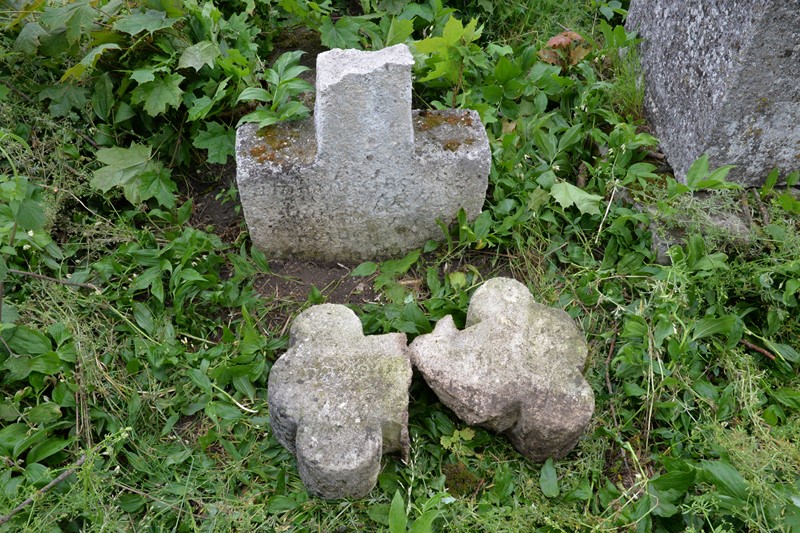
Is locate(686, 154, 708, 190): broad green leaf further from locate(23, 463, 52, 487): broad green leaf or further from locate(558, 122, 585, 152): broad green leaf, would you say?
locate(23, 463, 52, 487): broad green leaf

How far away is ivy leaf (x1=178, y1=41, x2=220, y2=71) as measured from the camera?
301 centimetres

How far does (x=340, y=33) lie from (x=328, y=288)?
4.16ft

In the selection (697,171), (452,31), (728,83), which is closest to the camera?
(728,83)

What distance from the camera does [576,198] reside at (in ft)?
9.91

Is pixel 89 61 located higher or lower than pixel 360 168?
higher

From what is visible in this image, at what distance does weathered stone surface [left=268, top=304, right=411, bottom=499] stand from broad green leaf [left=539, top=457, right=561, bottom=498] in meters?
0.48

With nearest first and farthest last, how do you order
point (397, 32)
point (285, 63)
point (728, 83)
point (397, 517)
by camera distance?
point (397, 517) < point (728, 83) < point (285, 63) < point (397, 32)

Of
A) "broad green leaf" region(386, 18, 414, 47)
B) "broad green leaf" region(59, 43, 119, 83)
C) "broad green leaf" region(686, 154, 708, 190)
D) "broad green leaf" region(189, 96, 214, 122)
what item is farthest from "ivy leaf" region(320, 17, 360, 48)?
"broad green leaf" region(686, 154, 708, 190)

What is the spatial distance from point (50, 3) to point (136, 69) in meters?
0.50

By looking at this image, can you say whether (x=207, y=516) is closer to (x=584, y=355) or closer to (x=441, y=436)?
(x=441, y=436)

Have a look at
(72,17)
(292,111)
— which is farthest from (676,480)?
(72,17)

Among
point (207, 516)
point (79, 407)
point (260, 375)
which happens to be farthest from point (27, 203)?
point (207, 516)

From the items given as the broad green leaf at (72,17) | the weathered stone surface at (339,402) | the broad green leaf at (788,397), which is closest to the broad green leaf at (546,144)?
the weathered stone surface at (339,402)

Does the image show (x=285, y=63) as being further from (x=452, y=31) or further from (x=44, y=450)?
(x=44, y=450)
